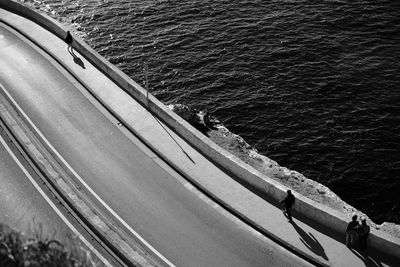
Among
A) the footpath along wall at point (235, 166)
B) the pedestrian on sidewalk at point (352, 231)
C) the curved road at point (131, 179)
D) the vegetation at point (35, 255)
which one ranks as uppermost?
the pedestrian on sidewalk at point (352, 231)

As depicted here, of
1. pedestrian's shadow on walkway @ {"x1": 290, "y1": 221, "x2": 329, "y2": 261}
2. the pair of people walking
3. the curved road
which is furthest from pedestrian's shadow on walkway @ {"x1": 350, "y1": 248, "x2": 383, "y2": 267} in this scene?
the curved road

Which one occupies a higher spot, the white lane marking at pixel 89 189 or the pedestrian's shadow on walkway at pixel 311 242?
the pedestrian's shadow on walkway at pixel 311 242

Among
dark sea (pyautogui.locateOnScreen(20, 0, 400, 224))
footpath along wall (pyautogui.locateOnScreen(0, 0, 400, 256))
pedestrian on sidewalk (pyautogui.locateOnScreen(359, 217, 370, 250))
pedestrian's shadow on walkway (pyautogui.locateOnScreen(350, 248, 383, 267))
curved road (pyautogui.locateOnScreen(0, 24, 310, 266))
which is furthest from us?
dark sea (pyautogui.locateOnScreen(20, 0, 400, 224))

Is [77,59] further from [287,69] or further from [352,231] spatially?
[352,231]

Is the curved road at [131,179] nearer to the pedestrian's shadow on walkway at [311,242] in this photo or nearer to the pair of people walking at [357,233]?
the pedestrian's shadow on walkway at [311,242]

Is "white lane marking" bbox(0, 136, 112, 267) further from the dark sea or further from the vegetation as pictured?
the dark sea

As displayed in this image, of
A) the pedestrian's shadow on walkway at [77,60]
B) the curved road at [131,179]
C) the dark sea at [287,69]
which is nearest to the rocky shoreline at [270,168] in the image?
the dark sea at [287,69]
